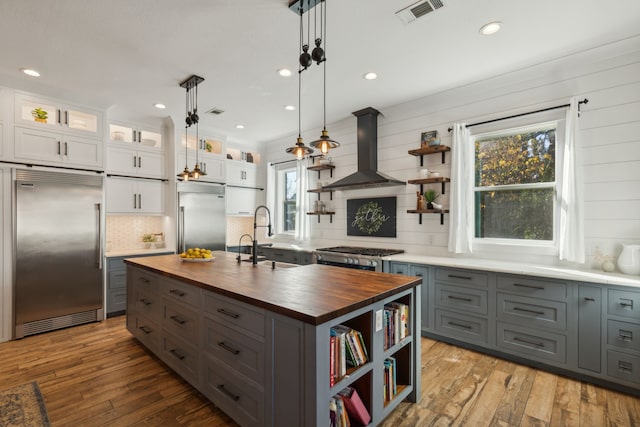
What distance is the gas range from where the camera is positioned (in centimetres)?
373

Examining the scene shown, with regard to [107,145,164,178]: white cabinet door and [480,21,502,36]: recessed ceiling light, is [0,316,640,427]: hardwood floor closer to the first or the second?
[107,145,164,178]: white cabinet door

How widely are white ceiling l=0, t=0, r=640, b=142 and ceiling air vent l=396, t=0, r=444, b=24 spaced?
51 millimetres

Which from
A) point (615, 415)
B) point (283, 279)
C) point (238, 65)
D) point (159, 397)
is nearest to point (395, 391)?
point (283, 279)

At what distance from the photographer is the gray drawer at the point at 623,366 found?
232 cm

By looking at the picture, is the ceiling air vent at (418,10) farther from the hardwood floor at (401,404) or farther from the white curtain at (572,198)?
the hardwood floor at (401,404)

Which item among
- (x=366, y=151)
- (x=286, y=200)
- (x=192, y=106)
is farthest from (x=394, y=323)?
(x=286, y=200)

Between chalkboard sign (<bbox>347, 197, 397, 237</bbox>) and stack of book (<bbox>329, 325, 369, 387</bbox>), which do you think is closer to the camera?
stack of book (<bbox>329, 325, 369, 387</bbox>)

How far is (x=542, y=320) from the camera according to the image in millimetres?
2719

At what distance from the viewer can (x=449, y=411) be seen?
7.02ft

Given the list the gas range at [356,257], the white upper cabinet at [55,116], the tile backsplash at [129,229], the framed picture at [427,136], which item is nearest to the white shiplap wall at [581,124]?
the framed picture at [427,136]

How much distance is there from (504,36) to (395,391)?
9.63 feet

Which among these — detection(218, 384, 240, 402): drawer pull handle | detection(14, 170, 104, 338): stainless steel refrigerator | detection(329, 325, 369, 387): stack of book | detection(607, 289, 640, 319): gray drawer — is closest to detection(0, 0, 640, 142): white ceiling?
detection(14, 170, 104, 338): stainless steel refrigerator

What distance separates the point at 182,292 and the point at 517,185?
3.53 metres

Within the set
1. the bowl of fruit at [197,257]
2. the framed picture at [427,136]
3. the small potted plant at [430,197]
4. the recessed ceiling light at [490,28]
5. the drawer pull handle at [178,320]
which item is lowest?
the drawer pull handle at [178,320]
